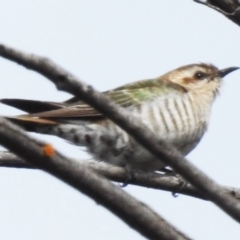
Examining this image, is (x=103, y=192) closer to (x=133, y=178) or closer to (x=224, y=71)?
(x=133, y=178)

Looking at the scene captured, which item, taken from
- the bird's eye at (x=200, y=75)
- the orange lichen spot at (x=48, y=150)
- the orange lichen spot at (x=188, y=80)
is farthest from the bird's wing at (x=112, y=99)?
the orange lichen spot at (x=48, y=150)

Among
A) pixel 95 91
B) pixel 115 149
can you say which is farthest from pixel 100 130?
pixel 95 91

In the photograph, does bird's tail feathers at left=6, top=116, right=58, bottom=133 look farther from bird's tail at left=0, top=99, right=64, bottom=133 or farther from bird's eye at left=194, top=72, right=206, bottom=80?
bird's eye at left=194, top=72, right=206, bottom=80

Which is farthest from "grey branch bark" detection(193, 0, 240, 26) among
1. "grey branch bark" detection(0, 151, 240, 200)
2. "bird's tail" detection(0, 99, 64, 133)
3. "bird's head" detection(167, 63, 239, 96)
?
"bird's head" detection(167, 63, 239, 96)

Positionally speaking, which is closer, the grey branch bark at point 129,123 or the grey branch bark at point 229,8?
the grey branch bark at point 129,123

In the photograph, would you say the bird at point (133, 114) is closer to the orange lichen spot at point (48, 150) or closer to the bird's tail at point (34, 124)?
the bird's tail at point (34, 124)

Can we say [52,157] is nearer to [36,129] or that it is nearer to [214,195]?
[214,195]

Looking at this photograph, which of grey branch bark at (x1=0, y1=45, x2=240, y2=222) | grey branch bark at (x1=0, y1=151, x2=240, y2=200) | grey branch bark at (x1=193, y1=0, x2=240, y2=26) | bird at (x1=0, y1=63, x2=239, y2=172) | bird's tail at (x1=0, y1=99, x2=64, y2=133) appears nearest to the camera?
grey branch bark at (x1=0, y1=45, x2=240, y2=222)
